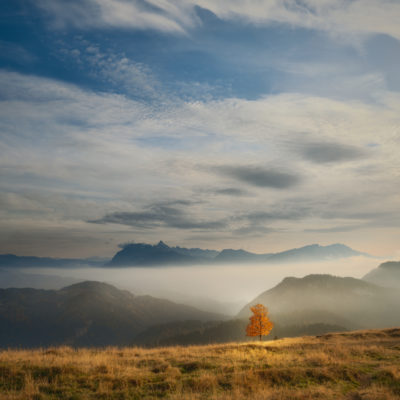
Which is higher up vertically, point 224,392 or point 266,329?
point 224,392

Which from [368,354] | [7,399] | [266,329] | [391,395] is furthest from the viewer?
[266,329]

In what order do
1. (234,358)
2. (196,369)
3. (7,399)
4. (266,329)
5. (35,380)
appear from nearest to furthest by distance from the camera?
(7,399)
(35,380)
(196,369)
(234,358)
(266,329)

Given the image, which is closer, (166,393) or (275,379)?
(166,393)

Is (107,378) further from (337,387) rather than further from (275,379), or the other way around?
(337,387)

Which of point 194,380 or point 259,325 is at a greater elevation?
point 194,380

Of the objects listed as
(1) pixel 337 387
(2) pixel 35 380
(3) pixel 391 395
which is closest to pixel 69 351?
(2) pixel 35 380

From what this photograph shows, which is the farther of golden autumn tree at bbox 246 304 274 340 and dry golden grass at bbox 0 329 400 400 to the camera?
golden autumn tree at bbox 246 304 274 340

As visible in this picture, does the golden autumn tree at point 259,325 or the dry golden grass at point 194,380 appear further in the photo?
the golden autumn tree at point 259,325

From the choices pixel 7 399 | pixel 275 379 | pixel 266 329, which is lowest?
pixel 266 329

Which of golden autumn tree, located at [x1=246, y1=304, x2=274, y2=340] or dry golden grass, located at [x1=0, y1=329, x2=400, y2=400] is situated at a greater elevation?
dry golden grass, located at [x1=0, y1=329, x2=400, y2=400]

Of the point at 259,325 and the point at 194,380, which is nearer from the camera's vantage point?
the point at 194,380

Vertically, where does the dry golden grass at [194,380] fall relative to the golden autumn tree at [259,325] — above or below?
above

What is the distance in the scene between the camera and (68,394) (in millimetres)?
12086

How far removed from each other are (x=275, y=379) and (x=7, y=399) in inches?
437
